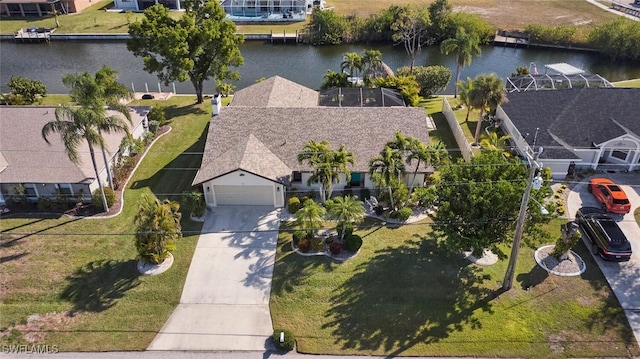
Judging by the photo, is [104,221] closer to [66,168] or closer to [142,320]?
[66,168]

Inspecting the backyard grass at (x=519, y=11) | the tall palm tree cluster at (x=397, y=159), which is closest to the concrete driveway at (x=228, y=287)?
the tall palm tree cluster at (x=397, y=159)

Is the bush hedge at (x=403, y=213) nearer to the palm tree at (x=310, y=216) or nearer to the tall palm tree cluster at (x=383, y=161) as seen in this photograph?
the tall palm tree cluster at (x=383, y=161)

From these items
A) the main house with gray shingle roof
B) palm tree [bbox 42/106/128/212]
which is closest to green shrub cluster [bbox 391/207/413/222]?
the main house with gray shingle roof

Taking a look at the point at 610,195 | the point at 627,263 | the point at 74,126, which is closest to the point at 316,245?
the point at 74,126

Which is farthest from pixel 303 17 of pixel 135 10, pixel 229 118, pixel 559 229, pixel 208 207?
pixel 559 229

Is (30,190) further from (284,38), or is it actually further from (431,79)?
(284,38)

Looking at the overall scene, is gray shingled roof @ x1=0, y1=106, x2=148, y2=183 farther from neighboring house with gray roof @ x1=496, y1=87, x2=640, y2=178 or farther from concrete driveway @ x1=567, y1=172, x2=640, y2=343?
concrete driveway @ x1=567, y1=172, x2=640, y2=343
